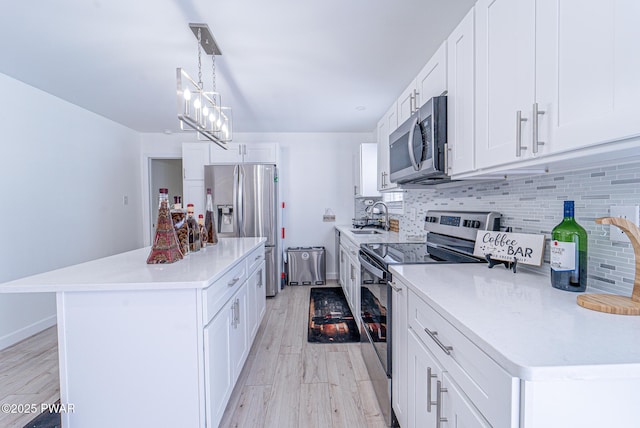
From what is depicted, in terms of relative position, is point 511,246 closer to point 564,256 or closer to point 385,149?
point 564,256

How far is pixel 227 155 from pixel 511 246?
355 centimetres

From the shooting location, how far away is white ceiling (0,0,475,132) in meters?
1.68

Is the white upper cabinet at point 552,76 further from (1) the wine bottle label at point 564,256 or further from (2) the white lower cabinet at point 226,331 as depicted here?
(2) the white lower cabinet at point 226,331

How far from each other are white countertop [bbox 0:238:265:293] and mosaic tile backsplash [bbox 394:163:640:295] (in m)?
1.48

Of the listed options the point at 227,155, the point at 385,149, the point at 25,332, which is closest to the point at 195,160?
the point at 227,155

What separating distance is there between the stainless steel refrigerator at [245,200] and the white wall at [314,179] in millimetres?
687

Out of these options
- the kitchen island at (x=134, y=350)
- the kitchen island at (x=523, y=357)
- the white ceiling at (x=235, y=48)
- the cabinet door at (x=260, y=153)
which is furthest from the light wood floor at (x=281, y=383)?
the white ceiling at (x=235, y=48)

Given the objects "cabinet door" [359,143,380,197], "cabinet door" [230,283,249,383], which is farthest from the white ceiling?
"cabinet door" [230,283,249,383]

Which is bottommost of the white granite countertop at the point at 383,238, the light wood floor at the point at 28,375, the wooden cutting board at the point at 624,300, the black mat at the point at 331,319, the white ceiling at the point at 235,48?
the light wood floor at the point at 28,375

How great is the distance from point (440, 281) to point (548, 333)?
470 millimetres

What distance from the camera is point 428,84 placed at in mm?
1675

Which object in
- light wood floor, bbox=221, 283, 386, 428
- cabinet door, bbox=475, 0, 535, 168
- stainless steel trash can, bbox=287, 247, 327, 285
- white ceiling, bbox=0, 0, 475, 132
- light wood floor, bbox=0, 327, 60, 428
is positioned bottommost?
light wood floor, bbox=0, 327, 60, 428

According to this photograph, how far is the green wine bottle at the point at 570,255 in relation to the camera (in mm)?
960

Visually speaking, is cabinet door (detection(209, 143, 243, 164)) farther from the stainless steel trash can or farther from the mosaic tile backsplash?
the mosaic tile backsplash
